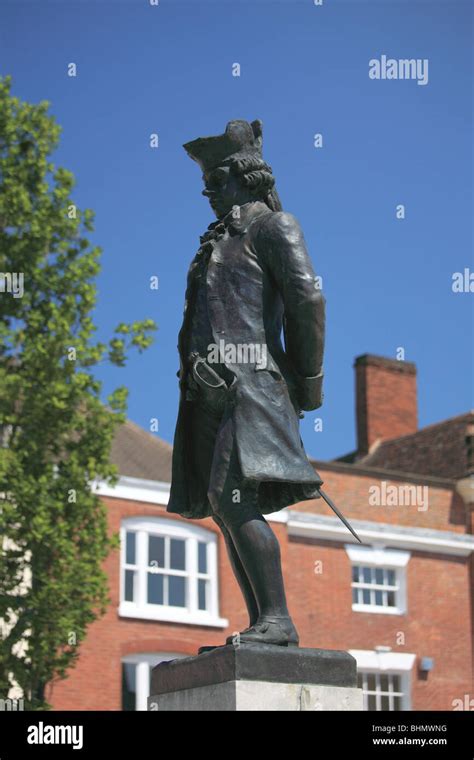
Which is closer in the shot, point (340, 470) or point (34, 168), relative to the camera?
point (34, 168)

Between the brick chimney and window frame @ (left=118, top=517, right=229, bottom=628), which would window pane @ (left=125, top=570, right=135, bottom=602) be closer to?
window frame @ (left=118, top=517, right=229, bottom=628)

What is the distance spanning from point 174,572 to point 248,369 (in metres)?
22.7

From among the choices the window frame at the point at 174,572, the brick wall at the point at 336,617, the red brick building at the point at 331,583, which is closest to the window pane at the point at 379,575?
the red brick building at the point at 331,583

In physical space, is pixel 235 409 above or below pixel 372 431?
below

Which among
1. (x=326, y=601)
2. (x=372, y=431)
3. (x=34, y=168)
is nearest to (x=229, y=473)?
(x=34, y=168)

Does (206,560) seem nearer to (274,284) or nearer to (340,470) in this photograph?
(340,470)

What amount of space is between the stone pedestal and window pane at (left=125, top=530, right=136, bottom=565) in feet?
73.0

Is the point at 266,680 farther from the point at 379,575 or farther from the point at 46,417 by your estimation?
the point at 379,575

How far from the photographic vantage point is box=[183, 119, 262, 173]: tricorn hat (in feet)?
21.9

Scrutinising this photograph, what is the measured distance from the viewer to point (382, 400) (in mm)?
41344

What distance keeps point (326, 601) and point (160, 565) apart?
456 cm

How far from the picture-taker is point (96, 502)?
1986 cm
